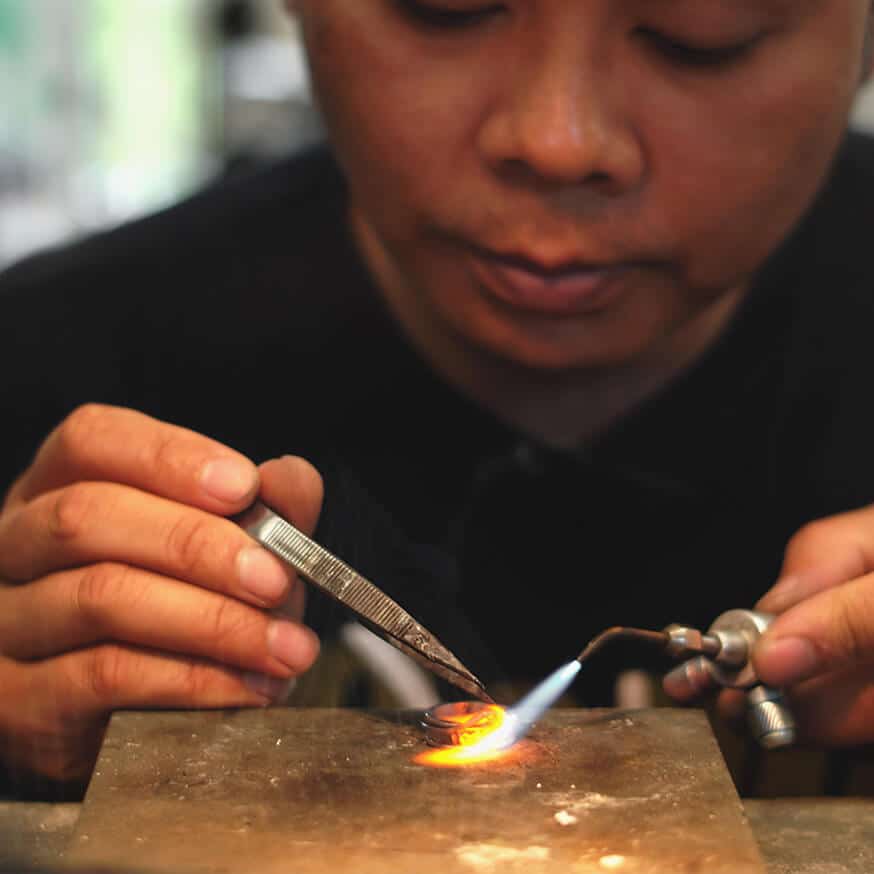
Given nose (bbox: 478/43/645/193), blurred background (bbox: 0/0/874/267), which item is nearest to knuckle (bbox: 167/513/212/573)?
nose (bbox: 478/43/645/193)

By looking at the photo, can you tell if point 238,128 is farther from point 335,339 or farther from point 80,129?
point 335,339

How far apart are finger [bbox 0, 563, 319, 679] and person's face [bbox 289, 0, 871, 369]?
26 centimetres

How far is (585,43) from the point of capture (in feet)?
2.00

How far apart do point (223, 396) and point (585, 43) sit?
0.28m

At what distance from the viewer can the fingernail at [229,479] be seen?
58 cm

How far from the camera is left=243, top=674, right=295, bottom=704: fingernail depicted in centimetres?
60

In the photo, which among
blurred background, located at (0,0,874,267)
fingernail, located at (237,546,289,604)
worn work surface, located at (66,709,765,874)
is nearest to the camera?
worn work surface, located at (66,709,765,874)

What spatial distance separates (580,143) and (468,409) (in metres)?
0.28

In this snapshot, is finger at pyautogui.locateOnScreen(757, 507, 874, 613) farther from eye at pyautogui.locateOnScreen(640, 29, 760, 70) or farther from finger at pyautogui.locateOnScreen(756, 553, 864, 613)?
eye at pyautogui.locateOnScreen(640, 29, 760, 70)

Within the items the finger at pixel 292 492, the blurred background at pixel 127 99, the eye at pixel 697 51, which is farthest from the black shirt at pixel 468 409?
the blurred background at pixel 127 99

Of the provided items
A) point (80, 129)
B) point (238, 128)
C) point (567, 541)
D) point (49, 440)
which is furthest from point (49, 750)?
point (80, 129)

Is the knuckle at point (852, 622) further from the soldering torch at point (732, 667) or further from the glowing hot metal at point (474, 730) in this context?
the glowing hot metal at point (474, 730)

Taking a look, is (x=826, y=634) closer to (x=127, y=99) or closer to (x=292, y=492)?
(x=292, y=492)

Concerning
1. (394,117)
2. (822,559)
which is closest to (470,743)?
(822,559)
